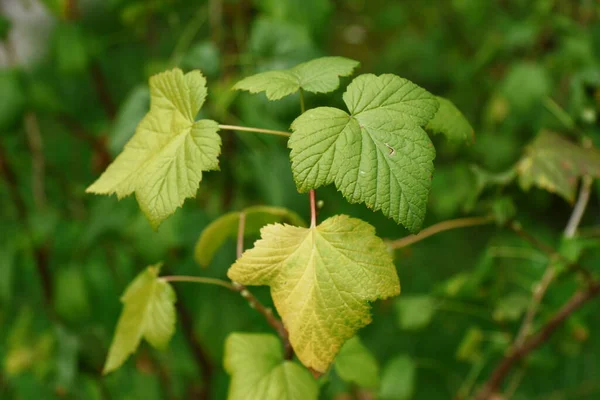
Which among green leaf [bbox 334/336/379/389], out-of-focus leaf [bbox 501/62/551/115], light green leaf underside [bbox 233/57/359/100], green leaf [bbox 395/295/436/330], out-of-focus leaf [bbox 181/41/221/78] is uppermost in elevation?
light green leaf underside [bbox 233/57/359/100]

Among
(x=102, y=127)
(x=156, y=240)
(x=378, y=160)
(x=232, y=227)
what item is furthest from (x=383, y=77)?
(x=102, y=127)

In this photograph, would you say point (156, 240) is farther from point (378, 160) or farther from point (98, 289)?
point (378, 160)

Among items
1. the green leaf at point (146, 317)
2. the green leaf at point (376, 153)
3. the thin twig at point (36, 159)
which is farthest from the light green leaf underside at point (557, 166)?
the thin twig at point (36, 159)

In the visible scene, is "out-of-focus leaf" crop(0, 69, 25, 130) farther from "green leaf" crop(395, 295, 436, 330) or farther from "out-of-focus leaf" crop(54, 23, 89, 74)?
"green leaf" crop(395, 295, 436, 330)

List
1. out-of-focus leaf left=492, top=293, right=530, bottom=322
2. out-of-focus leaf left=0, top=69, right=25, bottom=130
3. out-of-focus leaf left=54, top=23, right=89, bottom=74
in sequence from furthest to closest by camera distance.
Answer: out-of-focus leaf left=54, top=23, right=89, bottom=74 → out-of-focus leaf left=0, top=69, right=25, bottom=130 → out-of-focus leaf left=492, top=293, right=530, bottom=322

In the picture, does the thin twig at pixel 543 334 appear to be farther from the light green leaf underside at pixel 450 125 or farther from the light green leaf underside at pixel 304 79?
the light green leaf underside at pixel 304 79

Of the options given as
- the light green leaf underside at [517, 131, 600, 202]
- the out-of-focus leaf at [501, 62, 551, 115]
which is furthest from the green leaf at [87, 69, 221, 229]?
the out-of-focus leaf at [501, 62, 551, 115]
